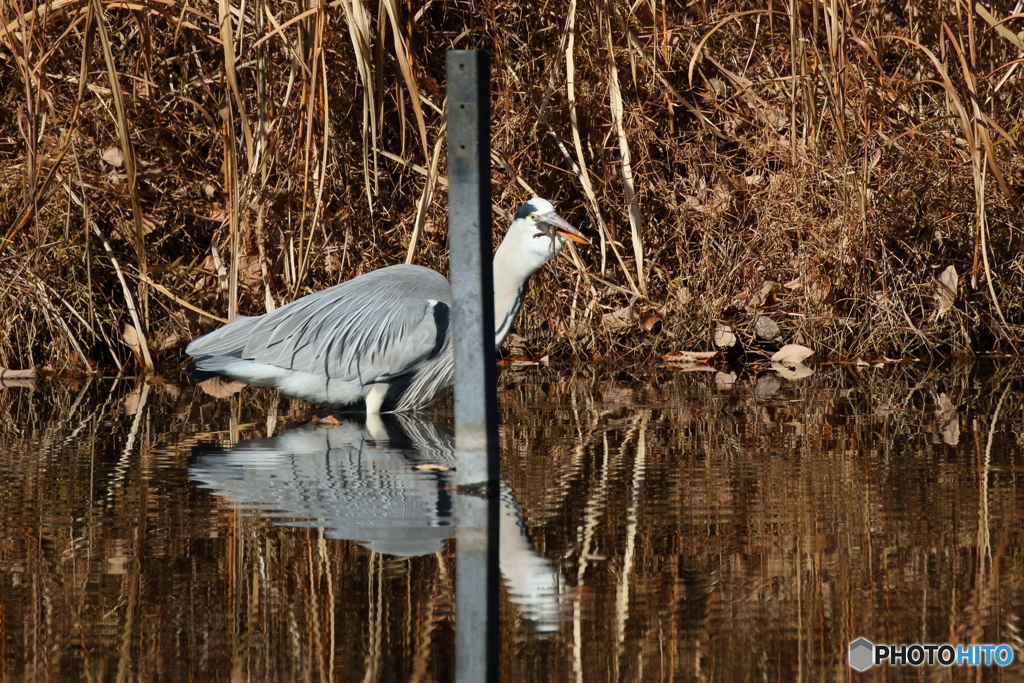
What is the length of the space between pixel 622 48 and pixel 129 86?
3276mm

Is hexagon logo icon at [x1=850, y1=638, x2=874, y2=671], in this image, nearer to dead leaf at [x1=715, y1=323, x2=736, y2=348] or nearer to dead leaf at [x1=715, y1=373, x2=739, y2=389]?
dead leaf at [x1=715, y1=373, x2=739, y2=389]

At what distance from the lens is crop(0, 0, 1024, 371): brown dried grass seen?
7.16 m

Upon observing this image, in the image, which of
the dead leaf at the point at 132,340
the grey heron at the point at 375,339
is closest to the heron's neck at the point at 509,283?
the grey heron at the point at 375,339

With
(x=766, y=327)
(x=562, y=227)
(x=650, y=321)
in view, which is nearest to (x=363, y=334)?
(x=562, y=227)

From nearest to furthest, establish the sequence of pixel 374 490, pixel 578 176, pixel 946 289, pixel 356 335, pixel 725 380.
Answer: pixel 374 490 < pixel 356 335 < pixel 725 380 < pixel 946 289 < pixel 578 176

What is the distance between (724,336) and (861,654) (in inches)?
192

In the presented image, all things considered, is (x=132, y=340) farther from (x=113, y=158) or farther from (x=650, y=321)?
(x=650, y=321)

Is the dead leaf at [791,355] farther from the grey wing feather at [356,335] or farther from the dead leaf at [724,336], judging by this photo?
the grey wing feather at [356,335]

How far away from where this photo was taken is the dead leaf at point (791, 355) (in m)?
7.39

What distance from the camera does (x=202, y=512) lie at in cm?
402

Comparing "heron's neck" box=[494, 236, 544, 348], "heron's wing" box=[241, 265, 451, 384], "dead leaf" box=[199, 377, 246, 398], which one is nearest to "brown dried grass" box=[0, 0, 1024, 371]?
"dead leaf" box=[199, 377, 246, 398]

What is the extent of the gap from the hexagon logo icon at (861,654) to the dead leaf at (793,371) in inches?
167

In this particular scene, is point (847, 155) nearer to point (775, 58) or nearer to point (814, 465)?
point (775, 58)

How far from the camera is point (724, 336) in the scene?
297 inches
